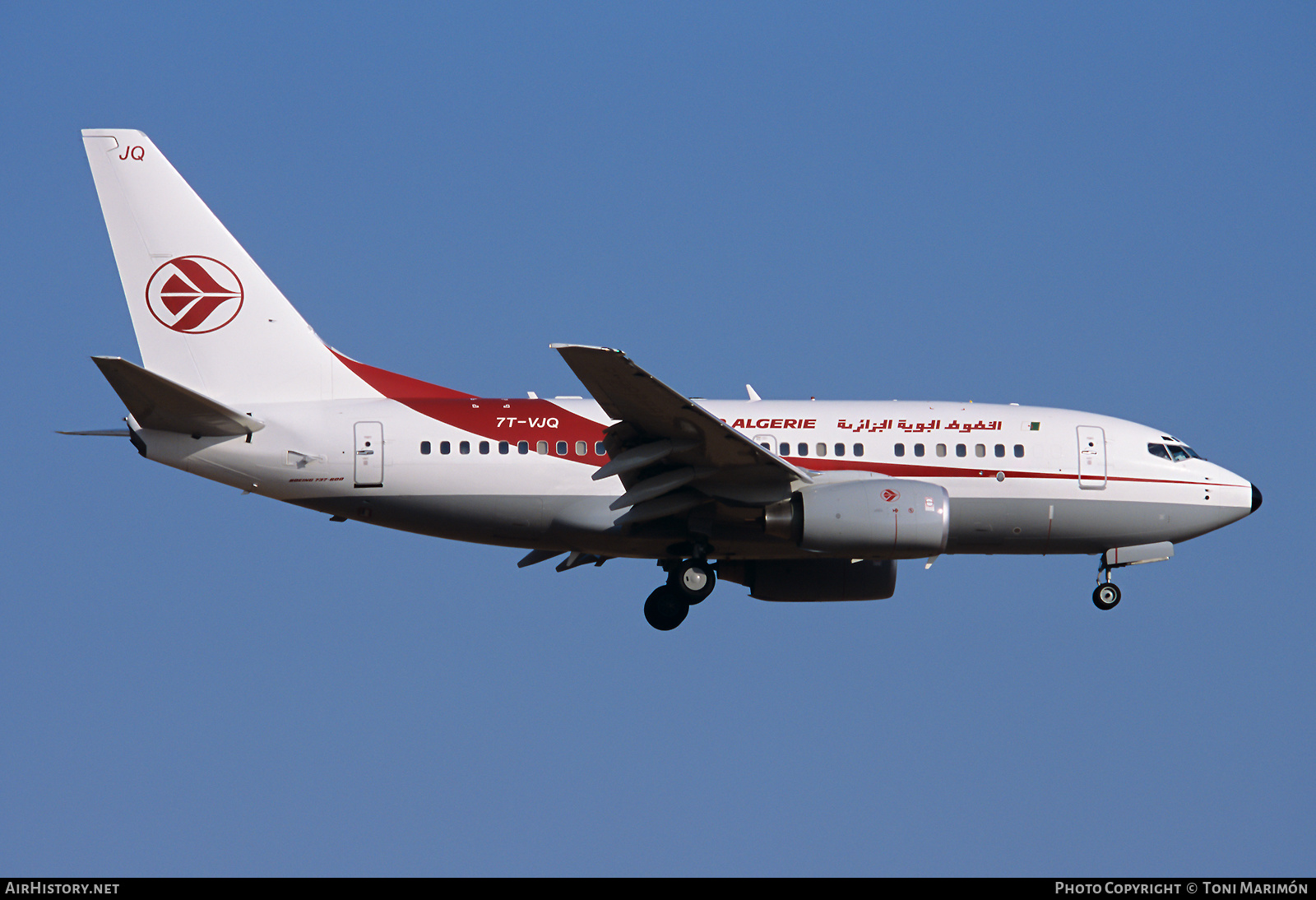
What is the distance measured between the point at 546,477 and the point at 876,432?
6335 mm

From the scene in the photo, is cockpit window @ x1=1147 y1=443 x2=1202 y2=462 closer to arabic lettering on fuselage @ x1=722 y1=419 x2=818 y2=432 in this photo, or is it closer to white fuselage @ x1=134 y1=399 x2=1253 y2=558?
white fuselage @ x1=134 y1=399 x2=1253 y2=558

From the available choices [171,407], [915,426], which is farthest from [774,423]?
→ [171,407]

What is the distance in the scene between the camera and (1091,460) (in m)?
29.5

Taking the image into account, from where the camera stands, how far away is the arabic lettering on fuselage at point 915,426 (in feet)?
94.7

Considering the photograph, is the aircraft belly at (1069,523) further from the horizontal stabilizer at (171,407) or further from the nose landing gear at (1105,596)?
the horizontal stabilizer at (171,407)

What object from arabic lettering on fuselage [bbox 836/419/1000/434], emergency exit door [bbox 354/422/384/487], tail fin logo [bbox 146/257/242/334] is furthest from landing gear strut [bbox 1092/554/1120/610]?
tail fin logo [bbox 146/257/242/334]

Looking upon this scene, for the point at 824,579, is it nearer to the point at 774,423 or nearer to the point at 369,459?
the point at 774,423

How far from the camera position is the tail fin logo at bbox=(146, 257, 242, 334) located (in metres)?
29.0

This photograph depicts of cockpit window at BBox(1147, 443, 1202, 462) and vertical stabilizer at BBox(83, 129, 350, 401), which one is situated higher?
vertical stabilizer at BBox(83, 129, 350, 401)

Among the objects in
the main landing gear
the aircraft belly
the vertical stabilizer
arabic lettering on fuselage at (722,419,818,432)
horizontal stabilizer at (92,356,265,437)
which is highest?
the vertical stabilizer

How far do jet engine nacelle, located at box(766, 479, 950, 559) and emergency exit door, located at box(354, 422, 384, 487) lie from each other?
25.2 ft

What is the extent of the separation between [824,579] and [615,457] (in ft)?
20.9
